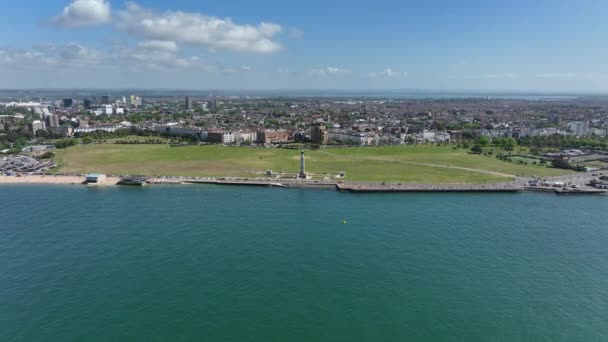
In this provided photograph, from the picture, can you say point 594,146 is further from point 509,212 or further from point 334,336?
point 334,336

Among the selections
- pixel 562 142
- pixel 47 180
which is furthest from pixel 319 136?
pixel 47 180

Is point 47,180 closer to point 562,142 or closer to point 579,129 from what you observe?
point 562,142

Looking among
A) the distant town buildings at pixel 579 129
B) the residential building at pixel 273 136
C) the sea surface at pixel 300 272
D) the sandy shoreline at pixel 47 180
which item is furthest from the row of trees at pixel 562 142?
the sandy shoreline at pixel 47 180

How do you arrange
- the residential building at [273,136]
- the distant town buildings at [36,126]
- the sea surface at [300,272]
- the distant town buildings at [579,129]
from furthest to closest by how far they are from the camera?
the distant town buildings at [36,126] → the distant town buildings at [579,129] → the residential building at [273,136] → the sea surface at [300,272]

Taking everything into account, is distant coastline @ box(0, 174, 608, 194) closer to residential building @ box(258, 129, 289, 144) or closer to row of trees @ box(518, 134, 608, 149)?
row of trees @ box(518, 134, 608, 149)

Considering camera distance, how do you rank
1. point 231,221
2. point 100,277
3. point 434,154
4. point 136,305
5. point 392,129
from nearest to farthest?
point 136,305 < point 100,277 < point 231,221 < point 434,154 < point 392,129

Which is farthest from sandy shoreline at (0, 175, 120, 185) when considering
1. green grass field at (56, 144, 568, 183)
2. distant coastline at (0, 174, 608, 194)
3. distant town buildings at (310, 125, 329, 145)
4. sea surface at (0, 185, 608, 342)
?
distant town buildings at (310, 125, 329, 145)

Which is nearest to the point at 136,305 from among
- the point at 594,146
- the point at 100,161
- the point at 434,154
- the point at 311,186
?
the point at 311,186

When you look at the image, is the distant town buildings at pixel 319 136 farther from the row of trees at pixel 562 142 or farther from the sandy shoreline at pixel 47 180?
the sandy shoreline at pixel 47 180
